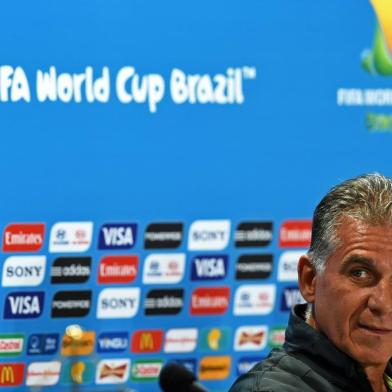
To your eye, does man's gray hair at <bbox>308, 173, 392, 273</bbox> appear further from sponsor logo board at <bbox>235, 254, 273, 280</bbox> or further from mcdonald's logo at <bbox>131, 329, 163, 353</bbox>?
sponsor logo board at <bbox>235, 254, 273, 280</bbox>

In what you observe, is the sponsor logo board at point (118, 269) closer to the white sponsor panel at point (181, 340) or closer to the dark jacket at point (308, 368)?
the white sponsor panel at point (181, 340)

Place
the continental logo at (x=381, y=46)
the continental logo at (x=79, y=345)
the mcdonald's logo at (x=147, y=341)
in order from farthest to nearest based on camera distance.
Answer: the continental logo at (x=381, y=46) → the mcdonald's logo at (x=147, y=341) → the continental logo at (x=79, y=345)

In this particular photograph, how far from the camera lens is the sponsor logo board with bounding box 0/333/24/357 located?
4020mm

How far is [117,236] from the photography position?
4.20 metres

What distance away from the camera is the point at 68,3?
163 inches

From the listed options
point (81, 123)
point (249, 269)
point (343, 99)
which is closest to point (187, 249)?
point (249, 269)

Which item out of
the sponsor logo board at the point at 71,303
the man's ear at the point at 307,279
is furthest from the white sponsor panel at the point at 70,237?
the man's ear at the point at 307,279

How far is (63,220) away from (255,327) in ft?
3.05

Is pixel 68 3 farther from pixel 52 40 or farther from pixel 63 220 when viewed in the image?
pixel 63 220

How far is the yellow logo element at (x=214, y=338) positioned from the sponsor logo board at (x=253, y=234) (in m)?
0.35

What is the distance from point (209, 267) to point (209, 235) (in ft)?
0.42

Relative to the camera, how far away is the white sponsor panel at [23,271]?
4.00 m

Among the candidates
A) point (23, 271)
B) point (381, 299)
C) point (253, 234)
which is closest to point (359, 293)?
point (381, 299)

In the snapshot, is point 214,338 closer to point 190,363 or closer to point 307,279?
point 190,363
